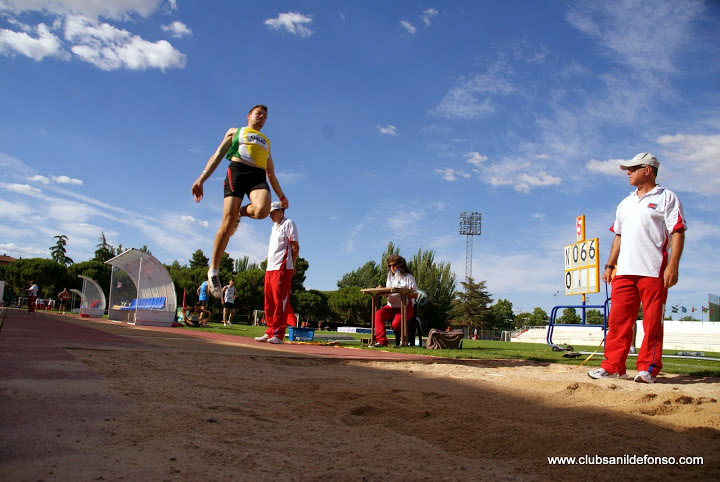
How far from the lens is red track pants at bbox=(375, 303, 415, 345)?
29.3 ft

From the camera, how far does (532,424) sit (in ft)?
8.14

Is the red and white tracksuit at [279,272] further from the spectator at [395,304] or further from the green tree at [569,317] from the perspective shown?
the green tree at [569,317]

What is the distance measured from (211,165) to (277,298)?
3382 mm

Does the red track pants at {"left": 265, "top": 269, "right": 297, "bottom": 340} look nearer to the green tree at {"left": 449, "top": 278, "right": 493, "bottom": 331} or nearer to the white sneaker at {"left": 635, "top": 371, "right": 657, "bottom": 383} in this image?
the white sneaker at {"left": 635, "top": 371, "right": 657, "bottom": 383}

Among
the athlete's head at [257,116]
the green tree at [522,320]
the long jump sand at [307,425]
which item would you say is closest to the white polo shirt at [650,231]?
the long jump sand at [307,425]

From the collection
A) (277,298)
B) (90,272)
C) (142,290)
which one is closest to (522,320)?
(90,272)

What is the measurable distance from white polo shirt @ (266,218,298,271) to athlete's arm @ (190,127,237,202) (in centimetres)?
304

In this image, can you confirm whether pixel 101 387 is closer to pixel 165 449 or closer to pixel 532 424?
pixel 165 449

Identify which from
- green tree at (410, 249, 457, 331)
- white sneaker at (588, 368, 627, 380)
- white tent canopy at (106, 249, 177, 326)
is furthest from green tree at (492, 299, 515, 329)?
white sneaker at (588, 368, 627, 380)

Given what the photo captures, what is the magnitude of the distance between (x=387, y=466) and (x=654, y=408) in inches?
84.6

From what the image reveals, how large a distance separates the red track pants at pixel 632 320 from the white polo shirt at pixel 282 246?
4.74 m

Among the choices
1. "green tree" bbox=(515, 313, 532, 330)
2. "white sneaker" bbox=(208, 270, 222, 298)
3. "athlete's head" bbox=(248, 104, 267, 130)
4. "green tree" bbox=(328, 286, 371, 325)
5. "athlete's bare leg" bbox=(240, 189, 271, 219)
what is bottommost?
"green tree" bbox=(515, 313, 532, 330)

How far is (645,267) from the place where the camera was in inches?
177

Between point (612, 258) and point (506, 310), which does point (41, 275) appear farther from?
point (506, 310)
